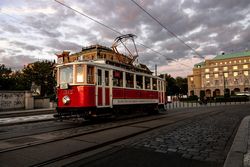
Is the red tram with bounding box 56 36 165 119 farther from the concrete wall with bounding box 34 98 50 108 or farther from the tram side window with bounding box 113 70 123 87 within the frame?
the concrete wall with bounding box 34 98 50 108

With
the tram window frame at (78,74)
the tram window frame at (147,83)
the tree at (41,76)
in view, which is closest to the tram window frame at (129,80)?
the tram window frame at (147,83)

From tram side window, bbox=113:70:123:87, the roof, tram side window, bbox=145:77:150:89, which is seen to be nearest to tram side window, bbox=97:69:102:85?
tram side window, bbox=113:70:123:87

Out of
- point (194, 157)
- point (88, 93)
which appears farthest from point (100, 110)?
point (194, 157)

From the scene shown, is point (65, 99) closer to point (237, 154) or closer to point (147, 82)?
point (147, 82)

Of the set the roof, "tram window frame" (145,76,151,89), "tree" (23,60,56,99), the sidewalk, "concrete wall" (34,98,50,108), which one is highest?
the roof

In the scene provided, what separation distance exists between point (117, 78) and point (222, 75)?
4330 inches

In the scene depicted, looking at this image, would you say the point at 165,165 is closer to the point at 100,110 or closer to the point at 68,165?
the point at 68,165

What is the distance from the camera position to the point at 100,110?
44.0 feet

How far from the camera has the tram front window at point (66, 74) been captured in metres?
13.0

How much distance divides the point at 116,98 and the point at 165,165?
9589 millimetres

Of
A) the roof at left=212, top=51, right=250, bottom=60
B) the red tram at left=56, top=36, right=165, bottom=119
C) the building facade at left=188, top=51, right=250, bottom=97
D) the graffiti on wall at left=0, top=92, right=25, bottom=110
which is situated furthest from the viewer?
the roof at left=212, top=51, right=250, bottom=60

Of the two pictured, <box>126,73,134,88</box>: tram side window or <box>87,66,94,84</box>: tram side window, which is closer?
<box>87,66,94,84</box>: tram side window

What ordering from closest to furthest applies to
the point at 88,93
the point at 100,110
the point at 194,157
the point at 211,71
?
1. the point at 194,157
2. the point at 88,93
3. the point at 100,110
4. the point at 211,71

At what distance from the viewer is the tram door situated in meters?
13.3
